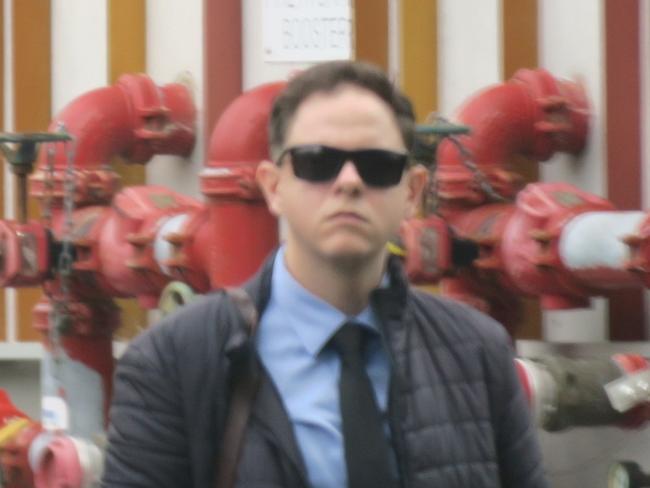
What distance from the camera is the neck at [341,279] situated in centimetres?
315

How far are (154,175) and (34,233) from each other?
87 centimetres

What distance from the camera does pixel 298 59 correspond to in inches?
229

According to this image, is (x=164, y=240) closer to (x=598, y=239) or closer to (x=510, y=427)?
(x=598, y=239)

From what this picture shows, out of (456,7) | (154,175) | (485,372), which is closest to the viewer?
(485,372)

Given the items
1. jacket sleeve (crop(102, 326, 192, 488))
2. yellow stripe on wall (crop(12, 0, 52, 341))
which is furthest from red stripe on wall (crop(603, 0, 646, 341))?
jacket sleeve (crop(102, 326, 192, 488))

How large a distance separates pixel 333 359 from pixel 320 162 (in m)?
0.28

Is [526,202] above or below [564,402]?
above

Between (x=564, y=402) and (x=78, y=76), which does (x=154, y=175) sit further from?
(x=564, y=402)

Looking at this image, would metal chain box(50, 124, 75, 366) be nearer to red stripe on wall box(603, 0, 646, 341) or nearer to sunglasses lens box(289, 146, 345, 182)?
red stripe on wall box(603, 0, 646, 341)

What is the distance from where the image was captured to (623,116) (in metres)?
5.64

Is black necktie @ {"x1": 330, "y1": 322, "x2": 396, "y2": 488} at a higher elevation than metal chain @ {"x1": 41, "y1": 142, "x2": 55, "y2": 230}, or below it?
below

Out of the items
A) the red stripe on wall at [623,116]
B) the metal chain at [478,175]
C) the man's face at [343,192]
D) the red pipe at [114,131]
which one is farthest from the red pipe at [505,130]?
the man's face at [343,192]

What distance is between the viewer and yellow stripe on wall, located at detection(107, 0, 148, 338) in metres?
7.05

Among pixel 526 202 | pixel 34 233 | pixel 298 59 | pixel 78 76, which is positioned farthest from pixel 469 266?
pixel 78 76
